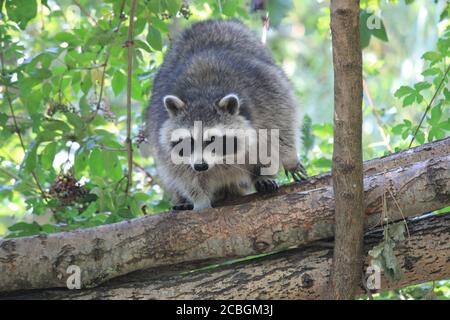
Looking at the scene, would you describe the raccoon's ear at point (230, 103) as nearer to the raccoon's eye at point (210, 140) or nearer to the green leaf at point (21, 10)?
the raccoon's eye at point (210, 140)

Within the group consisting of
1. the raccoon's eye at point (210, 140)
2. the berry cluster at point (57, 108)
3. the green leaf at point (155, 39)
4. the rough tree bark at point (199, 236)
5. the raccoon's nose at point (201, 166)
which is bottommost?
the rough tree bark at point (199, 236)

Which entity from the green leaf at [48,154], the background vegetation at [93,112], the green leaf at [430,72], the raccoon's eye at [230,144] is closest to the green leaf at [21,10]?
the background vegetation at [93,112]

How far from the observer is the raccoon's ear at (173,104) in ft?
11.2

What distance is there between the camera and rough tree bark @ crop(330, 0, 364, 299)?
2.29m

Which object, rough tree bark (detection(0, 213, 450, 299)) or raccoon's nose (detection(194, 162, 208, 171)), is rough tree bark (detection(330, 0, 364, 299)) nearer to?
rough tree bark (detection(0, 213, 450, 299))

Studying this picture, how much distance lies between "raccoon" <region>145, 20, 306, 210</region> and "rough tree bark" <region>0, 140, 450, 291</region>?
0.38 m

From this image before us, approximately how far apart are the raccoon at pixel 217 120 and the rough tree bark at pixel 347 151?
2.51 ft

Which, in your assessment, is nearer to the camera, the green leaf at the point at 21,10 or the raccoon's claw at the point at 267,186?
the green leaf at the point at 21,10

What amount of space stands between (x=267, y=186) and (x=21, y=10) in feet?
4.80

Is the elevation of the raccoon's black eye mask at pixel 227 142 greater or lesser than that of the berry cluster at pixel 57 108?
lesser

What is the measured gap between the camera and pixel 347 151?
8.02 feet

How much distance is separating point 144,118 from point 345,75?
2194 mm

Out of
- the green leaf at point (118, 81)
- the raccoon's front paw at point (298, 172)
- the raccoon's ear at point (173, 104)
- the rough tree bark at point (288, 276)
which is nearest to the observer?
the rough tree bark at point (288, 276)
